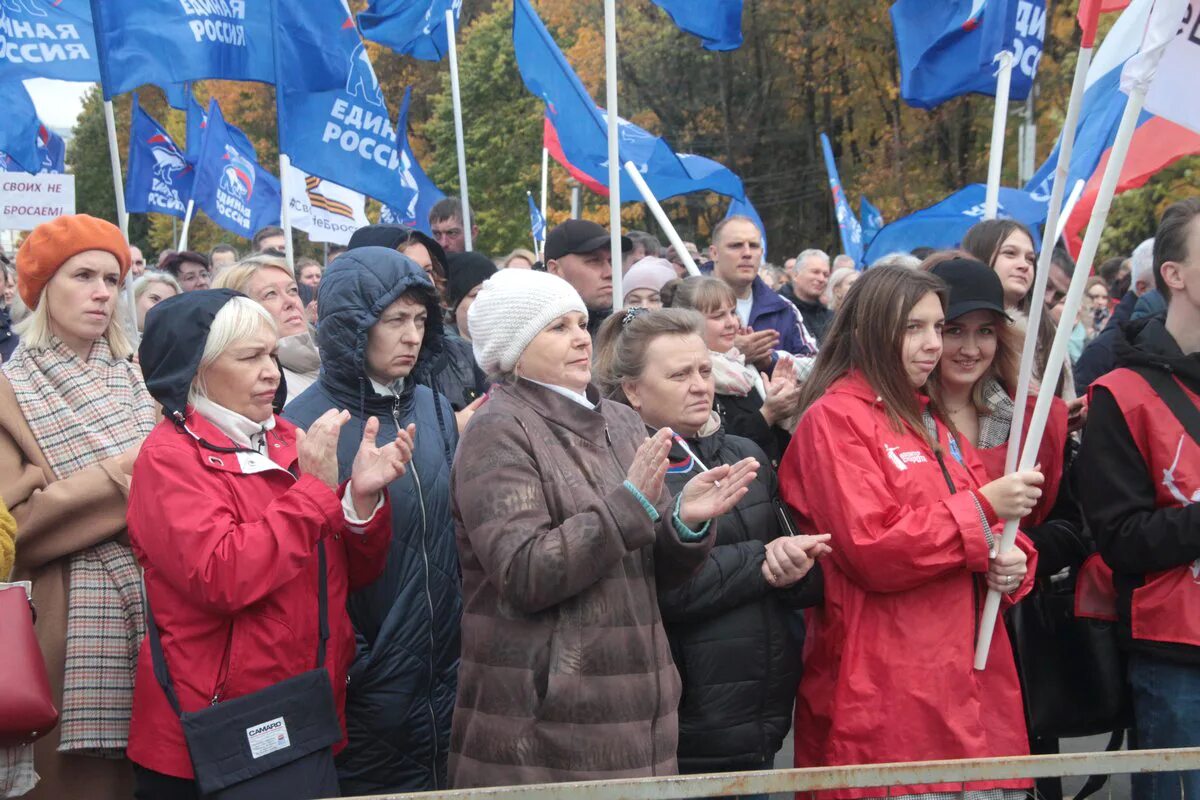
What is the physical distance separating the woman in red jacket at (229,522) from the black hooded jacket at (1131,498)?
1.96 metres

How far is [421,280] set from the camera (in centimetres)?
380

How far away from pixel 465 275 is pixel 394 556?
269 centimetres

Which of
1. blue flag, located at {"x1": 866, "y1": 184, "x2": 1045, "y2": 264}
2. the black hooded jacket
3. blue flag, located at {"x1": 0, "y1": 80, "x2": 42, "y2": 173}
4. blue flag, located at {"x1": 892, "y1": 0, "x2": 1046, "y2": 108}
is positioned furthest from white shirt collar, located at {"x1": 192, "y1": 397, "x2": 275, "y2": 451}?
blue flag, located at {"x1": 0, "y1": 80, "x2": 42, "y2": 173}

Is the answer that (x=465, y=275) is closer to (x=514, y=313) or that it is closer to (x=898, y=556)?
(x=514, y=313)

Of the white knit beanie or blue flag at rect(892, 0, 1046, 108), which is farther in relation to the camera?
blue flag at rect(892, 0, 1046, 108)

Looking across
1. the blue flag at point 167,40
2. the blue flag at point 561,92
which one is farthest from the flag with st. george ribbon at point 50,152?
the blue flag at point 561,92

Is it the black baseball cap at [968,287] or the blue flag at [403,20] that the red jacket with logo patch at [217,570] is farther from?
the blue flag at [403,20]

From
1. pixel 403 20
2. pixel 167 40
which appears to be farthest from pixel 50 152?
pixel 167 40

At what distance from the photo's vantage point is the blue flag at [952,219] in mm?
9023

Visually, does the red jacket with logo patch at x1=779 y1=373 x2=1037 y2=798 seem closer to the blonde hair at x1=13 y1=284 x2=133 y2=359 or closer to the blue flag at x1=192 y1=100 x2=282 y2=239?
the blonde hair at x1=13 y1=284 x2=133 y2=359

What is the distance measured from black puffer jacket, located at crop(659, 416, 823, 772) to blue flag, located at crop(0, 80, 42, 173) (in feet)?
24.6

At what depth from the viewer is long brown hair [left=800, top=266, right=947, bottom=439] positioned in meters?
3.76

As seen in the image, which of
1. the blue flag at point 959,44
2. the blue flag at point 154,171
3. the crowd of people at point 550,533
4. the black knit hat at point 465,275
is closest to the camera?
the crowd of people at point 550,533

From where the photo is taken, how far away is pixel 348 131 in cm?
775
